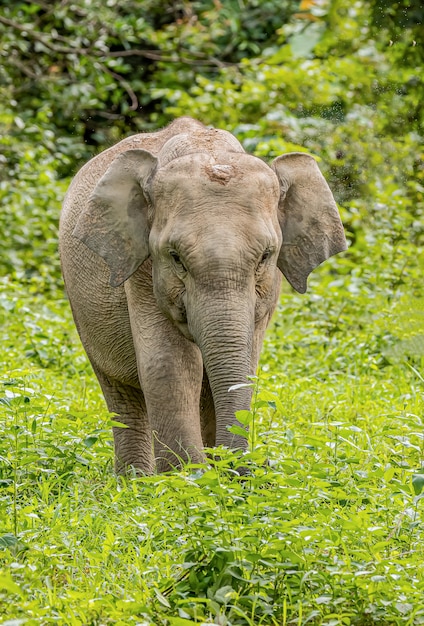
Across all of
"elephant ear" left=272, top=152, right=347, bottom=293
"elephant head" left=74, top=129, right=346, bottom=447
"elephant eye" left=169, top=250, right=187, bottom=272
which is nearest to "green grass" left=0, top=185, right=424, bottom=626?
"elephant head" left=74, top=129, right=346, bottom=447

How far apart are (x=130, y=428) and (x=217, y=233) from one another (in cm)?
176

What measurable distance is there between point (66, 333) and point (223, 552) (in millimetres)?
5855

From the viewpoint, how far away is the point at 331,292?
9500 millimetres

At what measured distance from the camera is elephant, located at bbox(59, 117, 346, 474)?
16.3 feet

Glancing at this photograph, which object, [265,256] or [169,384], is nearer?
[265,256]

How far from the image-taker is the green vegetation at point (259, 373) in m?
Result: 3.85

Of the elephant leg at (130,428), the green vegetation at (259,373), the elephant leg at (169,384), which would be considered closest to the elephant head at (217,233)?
the elephant leg at (169,384)

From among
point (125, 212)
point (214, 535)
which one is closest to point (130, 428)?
point (125, 212)

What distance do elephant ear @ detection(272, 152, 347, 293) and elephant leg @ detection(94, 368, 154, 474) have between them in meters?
1.17

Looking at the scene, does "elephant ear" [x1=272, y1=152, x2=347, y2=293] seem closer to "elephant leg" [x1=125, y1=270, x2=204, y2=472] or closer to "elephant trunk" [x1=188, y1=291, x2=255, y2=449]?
"elephant leg" [x1=125, y1=270, x2=204, y2=472]

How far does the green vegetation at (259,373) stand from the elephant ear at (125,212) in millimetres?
696

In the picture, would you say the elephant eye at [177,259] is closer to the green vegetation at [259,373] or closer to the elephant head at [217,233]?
the elephant head at [217,233]

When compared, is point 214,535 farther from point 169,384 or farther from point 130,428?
point 130,428

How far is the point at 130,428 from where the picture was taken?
6438mm
